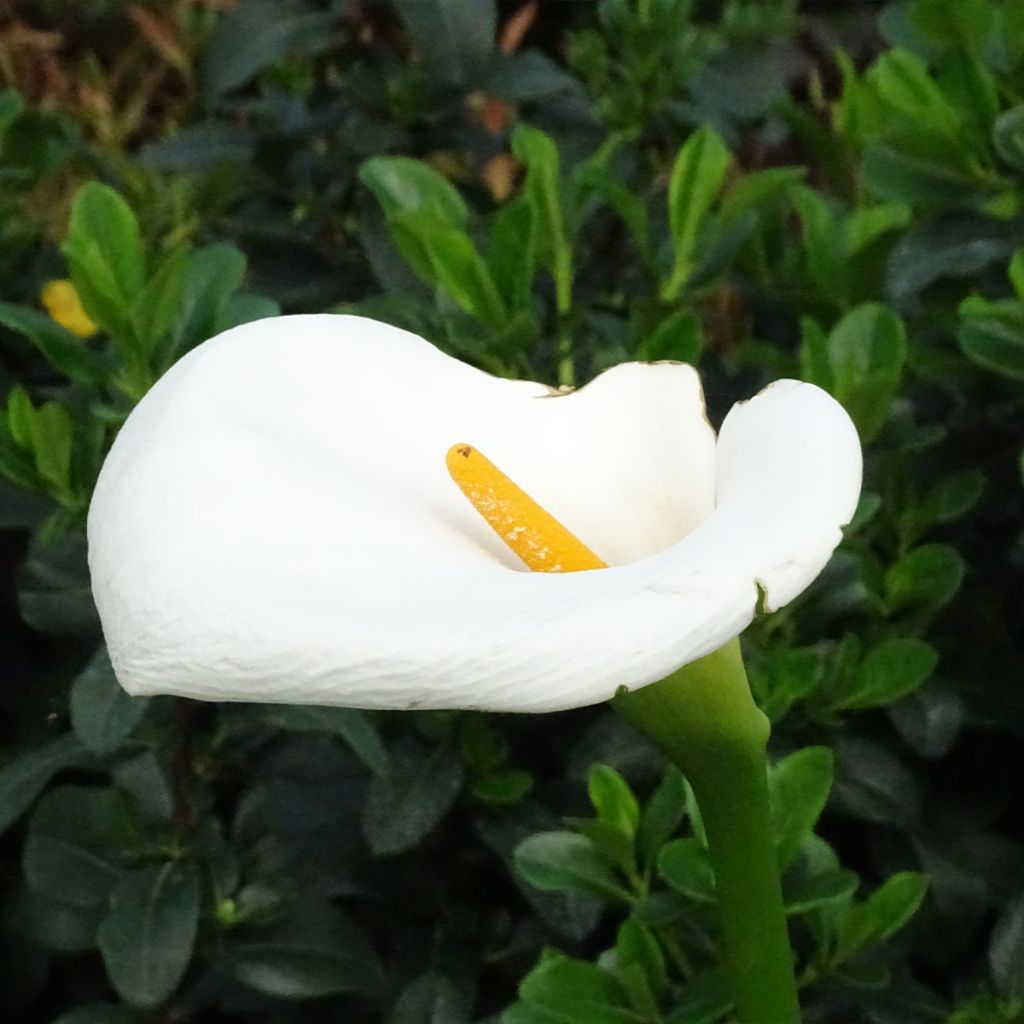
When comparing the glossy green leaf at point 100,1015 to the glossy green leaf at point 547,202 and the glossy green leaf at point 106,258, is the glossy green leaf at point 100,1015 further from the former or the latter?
the glossy green leaf at point 547,202

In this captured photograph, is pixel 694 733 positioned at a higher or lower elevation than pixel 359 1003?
higher

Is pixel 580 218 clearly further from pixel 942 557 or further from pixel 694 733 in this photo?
pixel 694 733

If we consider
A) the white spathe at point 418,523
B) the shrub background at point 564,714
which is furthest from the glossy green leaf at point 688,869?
the white spathe at point 418,523

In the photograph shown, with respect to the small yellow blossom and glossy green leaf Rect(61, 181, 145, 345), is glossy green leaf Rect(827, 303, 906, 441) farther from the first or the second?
the small yellow blossom

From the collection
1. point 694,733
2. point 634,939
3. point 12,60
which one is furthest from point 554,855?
point 12,60

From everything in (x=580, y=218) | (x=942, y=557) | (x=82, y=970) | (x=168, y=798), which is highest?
(x=580, y=218)
